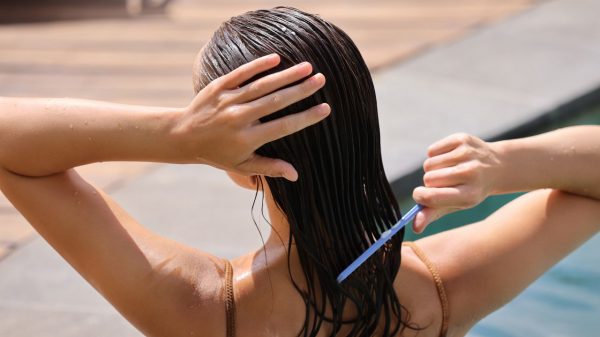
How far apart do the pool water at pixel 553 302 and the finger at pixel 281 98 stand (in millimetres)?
2331

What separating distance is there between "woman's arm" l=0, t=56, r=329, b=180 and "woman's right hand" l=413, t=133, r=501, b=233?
241mm

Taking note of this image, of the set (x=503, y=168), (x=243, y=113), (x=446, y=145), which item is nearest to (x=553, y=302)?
(x=503, y=168)

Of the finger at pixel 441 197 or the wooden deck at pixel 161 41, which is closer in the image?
the finger at pixel 441 197

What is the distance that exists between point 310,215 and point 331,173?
0.27 feet

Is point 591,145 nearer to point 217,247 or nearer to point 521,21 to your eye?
point 217,247

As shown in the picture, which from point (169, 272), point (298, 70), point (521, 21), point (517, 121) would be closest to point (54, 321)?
point (169, 272)

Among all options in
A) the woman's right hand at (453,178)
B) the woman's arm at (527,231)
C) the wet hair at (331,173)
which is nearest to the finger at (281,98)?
the wet hair at (331,173)

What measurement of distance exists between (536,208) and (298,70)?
2.30ft

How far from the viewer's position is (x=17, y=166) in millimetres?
1663

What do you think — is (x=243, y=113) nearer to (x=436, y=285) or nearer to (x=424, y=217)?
(x=424, y=217)

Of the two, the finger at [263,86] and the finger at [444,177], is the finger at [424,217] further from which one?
the finger at [263,86]

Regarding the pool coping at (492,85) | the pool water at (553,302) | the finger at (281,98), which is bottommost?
the pool water at (553,302)

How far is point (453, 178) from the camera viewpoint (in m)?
1.62

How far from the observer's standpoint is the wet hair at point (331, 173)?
5.36 feet
